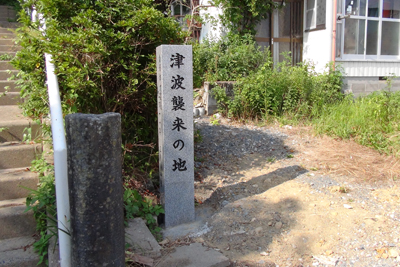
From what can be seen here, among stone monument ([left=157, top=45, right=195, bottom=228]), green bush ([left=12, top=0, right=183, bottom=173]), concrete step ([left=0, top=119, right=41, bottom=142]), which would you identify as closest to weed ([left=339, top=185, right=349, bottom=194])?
stone monument ([left=157, top=45, right=195, bottom=228])

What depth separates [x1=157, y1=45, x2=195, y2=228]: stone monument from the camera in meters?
3.51

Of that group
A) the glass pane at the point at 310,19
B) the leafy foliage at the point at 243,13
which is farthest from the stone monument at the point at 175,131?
the glass pane at the point at 310,19

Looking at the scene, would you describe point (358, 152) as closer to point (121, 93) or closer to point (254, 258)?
point (254, 258)

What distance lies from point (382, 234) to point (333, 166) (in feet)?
5.20

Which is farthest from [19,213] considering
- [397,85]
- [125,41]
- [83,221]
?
[397,85]

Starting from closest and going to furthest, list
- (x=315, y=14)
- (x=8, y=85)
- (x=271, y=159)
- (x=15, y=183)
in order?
1. (x=15, y=183)
2. (x=8, y=85)
3. (x=271, y=159)
4. (x=315, y=14)

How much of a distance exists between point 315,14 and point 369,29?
5.01ft

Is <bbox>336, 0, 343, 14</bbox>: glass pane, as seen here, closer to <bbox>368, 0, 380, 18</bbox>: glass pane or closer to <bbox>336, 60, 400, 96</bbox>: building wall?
<bbox>368, 0, 380, 18</bbox>: glass pane

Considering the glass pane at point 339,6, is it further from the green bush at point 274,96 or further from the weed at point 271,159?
the weed at point 271,159

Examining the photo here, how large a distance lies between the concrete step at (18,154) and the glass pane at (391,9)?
9.45 m

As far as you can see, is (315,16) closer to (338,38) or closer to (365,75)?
(338,38)

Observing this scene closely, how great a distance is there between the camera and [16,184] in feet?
10.4

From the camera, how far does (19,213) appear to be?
2.84m

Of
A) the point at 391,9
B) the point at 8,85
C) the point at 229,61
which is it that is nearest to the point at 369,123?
the point at 229,61
